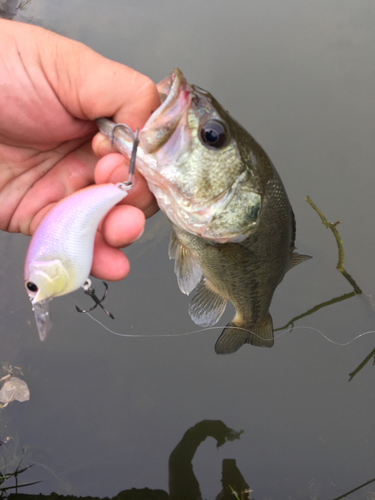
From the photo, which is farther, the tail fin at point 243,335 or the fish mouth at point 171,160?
the tail fin at point 243,335

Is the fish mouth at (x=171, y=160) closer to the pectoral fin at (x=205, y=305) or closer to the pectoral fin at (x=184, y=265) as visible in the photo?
the pectoral fin at (x=184, y=265)

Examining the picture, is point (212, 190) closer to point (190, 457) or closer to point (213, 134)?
point (213, 134)

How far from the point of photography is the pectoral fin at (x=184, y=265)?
1.75 m

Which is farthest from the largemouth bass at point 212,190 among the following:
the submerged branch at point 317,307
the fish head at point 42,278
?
the submerged branch at point 317,307

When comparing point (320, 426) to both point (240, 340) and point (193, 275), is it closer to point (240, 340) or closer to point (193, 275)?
point (240, 340)

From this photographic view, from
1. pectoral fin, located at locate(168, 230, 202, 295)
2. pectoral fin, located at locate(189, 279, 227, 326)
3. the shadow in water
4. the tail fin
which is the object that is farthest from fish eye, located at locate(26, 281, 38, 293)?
the shadow in water

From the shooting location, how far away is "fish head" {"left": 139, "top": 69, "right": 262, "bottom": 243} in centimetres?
123

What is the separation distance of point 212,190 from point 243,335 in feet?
3.45

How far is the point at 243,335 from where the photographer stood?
2.05 metres

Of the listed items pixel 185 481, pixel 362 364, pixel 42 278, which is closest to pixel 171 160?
pixel 42 278

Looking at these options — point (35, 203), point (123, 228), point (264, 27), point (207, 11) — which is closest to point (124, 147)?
point (123, 228)

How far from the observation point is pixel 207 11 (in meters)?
4.19

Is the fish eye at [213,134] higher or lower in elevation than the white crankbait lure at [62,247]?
higher

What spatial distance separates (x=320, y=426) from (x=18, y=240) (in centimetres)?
293
